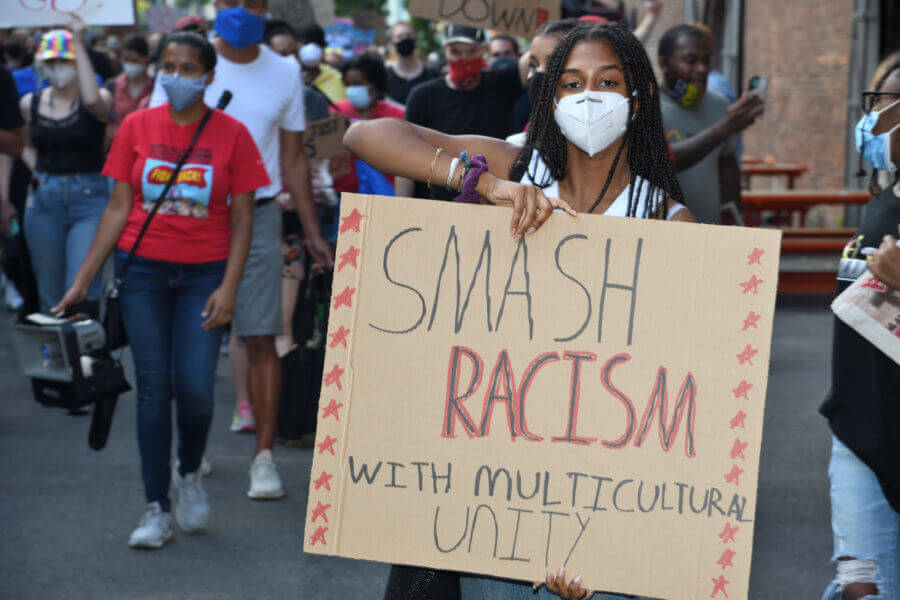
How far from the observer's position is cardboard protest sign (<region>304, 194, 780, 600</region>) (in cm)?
228

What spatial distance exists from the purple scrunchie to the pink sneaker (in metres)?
4.04

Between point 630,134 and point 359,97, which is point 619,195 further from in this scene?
point 359,97

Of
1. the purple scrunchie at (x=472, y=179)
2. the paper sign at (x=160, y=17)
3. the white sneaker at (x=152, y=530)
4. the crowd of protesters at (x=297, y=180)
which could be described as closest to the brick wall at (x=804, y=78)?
the crowd of protesters at (x=297, y=180)

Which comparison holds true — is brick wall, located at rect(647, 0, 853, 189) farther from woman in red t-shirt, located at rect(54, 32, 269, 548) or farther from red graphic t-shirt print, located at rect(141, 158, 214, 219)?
red graphic t-shirt print, located at rect(141, 158, 214, 219)

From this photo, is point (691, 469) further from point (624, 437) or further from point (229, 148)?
point (229, 148)

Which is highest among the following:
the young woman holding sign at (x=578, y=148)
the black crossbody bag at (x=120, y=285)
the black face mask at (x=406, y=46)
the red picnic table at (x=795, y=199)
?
the black face mask at (x=406, y=46)

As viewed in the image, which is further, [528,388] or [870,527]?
[870,527]

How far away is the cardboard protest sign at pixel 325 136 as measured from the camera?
6184 mm

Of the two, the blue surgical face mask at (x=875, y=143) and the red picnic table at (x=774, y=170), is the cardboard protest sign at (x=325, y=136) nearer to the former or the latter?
the blue surgical face mask at (x=875, y=143)

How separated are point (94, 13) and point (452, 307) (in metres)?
4.43

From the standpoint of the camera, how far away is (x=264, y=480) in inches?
207

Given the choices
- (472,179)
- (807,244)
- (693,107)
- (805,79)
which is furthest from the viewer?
(805,79)

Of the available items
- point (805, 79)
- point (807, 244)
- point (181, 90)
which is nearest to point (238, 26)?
point (181, 90)

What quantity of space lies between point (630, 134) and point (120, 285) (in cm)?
252
